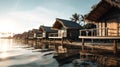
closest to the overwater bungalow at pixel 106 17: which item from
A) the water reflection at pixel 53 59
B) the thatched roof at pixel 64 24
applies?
the water reflection at pixel 53 59

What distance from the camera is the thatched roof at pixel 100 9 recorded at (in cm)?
1857

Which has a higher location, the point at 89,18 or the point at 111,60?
the point at 89,18

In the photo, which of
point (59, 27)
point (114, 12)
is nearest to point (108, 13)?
point (114, 12)

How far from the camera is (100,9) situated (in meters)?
20.5

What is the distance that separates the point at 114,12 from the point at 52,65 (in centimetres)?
1035

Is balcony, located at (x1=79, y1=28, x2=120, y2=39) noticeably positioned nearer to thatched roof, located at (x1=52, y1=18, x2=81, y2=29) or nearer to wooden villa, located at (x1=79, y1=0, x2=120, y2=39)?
wooden villa, located at (x1=79, y1=0, x2=120, y2=39)

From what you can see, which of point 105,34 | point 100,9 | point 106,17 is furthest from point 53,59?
point 106,17

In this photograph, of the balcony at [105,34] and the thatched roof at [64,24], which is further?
the thatched roof at [64,24]

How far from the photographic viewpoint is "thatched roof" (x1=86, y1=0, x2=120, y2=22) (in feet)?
60.9

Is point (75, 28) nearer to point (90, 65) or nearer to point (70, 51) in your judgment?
point (70, 51)

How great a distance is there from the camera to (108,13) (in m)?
21.0

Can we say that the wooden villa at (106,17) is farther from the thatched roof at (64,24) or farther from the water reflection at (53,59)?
the thatched roof at (64,24)

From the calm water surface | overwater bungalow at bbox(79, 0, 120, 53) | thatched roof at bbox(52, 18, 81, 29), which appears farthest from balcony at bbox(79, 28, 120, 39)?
thatched roof at bbox(52, 18, 81, 29)

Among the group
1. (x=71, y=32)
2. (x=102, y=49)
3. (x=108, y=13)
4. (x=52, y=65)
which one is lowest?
(x=52, y=65)
